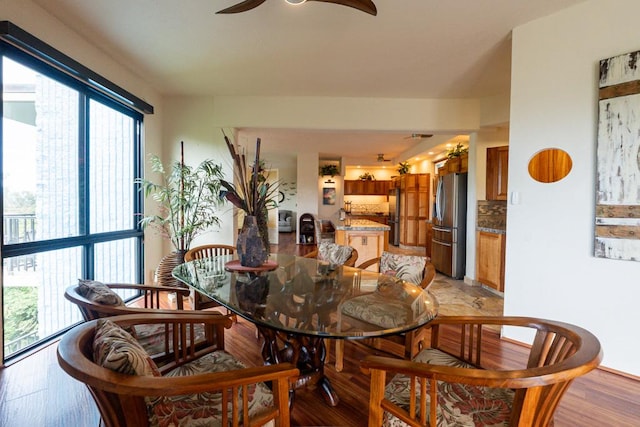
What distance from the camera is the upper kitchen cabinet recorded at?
3846 mm

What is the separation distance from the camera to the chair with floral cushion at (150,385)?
0.74 meters

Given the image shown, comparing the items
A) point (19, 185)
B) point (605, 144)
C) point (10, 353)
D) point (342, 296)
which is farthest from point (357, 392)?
point (19, 185)

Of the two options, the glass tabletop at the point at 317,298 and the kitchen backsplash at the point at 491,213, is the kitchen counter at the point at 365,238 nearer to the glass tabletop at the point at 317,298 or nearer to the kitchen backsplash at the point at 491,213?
the kitchen backsplash at the point at 491,213

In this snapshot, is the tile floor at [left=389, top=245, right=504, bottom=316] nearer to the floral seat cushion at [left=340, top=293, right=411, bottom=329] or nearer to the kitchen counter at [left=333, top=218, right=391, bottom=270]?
the kitchen counter at [left=333, top=218, right=391, bottom=270]

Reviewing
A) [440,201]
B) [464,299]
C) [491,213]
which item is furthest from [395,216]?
[464,299]

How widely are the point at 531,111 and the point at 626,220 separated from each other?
40.8 inches

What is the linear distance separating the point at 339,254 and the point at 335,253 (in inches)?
1.8

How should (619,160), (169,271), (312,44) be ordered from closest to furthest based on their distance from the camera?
(619,160), (312,44), (169,271)

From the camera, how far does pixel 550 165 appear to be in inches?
89.0

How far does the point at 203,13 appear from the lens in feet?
7.11

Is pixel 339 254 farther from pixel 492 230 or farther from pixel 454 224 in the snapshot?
pixel 454 224

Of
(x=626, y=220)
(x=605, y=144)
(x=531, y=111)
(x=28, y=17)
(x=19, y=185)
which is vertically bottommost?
(x=626, y=220)

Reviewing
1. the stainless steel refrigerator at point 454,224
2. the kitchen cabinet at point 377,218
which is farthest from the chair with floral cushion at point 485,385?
the kitchen cabinet at point 377,218

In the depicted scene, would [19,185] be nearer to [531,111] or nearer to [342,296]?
[342,296]
